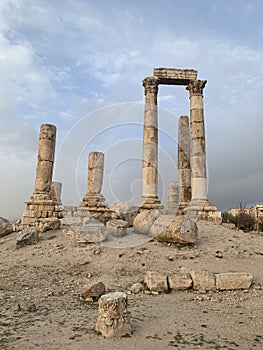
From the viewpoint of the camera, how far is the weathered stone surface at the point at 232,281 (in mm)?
7133

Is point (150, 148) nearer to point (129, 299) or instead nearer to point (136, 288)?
point (136, 288)

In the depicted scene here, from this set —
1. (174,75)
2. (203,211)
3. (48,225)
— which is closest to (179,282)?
(48,225)

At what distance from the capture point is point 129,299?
254 inches

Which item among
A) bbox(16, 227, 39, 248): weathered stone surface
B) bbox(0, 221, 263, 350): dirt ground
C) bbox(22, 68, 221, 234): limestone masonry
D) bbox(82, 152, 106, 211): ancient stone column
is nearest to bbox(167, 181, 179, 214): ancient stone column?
bbox(22, 68, 221, 234): limestone masonry

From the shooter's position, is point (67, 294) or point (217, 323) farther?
point (67, 294)

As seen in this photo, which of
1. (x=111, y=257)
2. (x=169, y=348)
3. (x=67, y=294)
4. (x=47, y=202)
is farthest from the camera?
(x=47, y=202)

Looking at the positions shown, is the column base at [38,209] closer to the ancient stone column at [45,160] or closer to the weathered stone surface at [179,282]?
the ancient stone column at [45,160]

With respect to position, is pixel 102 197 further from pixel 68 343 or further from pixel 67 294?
pixel 68 343

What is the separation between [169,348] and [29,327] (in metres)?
2.20

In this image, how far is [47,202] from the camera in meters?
15.9

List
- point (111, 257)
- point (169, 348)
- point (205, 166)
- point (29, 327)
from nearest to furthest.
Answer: point (169, 348) → point (29, 327) → point (111, 257) → point (205, 166)

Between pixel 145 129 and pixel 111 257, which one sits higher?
pixel 145 129

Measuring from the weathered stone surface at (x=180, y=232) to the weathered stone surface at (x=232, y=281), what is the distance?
A: 3021 millimetres

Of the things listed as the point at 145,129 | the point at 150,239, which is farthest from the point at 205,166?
the point at 150,239
